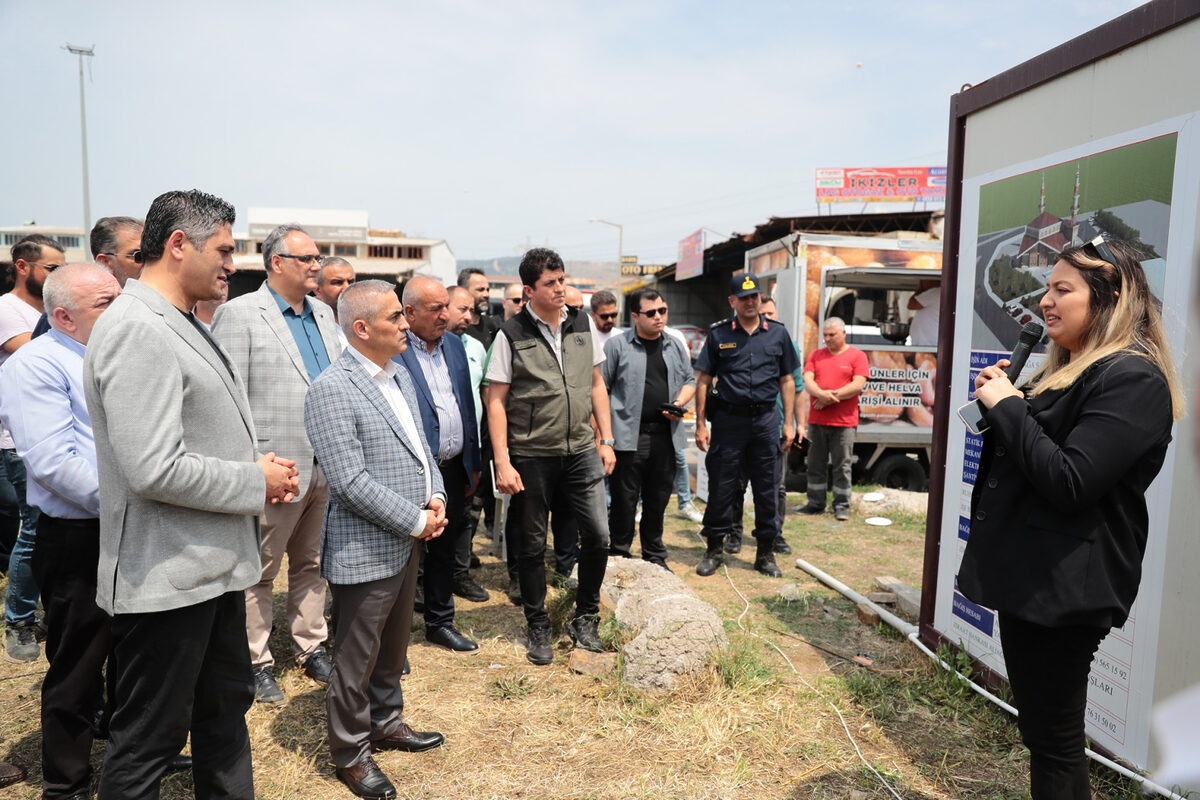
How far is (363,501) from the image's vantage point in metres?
2.74

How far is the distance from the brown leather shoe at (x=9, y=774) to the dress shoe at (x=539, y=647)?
2.18 metres

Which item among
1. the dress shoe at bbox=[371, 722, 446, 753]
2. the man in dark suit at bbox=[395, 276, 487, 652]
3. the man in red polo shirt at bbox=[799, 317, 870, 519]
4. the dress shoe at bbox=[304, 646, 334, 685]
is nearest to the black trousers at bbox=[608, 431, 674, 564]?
the man in dark suit at bbox=[395, 276, 487, 652]

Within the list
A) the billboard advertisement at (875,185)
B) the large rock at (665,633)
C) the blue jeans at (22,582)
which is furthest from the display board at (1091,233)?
the billboard advertisement at (875,185)

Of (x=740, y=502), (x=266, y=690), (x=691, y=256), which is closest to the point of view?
(x=266, y=690)

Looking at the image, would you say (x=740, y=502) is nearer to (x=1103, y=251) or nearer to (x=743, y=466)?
(x=743, y=466)

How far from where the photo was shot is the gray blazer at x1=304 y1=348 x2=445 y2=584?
275 cm

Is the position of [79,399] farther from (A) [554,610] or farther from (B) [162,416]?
(A) [554,610]

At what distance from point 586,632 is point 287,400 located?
195cm

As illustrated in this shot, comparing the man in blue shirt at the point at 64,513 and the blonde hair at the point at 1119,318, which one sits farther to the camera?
the man in blue shirt at the point at 64,513

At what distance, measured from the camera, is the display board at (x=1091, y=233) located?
101 inches

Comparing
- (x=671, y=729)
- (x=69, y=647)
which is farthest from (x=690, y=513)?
(x=69, y=647)

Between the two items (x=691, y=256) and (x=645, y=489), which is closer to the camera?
(x=645, y=489)

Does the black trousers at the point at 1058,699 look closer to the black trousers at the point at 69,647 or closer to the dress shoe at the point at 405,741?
the dress shoe at the point at 405,741

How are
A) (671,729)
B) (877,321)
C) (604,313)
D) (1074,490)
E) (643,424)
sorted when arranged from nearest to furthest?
1. (1074,490)
2. (671,729)
3. (643,424)
4. (604,313)
5. (877,321)
